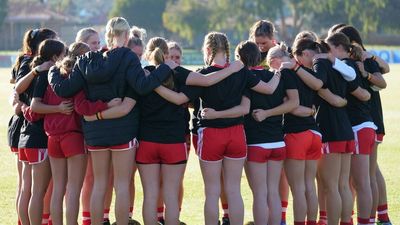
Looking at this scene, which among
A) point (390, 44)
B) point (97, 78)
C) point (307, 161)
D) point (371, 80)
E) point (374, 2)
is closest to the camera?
point (97, 78)

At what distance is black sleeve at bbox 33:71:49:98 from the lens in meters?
8.09

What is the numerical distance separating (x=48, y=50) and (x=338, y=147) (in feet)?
9.50

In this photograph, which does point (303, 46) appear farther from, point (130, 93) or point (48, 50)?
point (48, 50)

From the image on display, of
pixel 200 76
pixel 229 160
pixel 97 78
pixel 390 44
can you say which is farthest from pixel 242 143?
pixel 390 44

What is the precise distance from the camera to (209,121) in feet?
26.2

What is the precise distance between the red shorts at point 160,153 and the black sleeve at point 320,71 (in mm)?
1475

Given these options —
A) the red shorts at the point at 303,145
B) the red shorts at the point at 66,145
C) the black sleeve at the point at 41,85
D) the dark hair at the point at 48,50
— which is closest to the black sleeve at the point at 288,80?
the red shorts at the point at 303,145

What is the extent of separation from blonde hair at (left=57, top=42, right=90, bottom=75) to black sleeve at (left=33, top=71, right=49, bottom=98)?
0.23m

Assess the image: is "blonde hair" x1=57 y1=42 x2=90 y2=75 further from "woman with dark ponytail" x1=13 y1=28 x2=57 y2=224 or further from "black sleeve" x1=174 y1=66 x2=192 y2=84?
"black sleeve" x1=174 y1=66 x2=192 y2=84

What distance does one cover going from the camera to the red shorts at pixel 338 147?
8.45 m

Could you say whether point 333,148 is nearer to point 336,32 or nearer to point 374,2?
point 336,32

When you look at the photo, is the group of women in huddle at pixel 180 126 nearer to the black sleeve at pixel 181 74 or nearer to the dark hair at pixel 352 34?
the black sleeve at pixel 181 74

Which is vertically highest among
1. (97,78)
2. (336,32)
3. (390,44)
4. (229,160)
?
(390,44)

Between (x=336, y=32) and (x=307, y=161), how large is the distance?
4.63 feet
